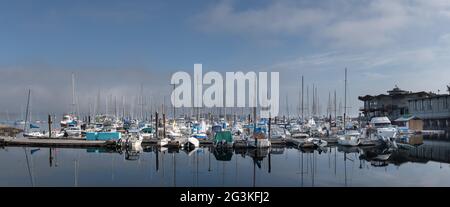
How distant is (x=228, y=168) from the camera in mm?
27344

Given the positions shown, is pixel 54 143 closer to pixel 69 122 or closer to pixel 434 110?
pixel 69 122

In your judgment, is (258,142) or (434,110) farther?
(434,110)

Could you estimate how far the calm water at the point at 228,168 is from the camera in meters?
22.0

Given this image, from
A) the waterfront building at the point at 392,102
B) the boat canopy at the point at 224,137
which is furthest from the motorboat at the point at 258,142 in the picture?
the waterfront building at the point at 392,102

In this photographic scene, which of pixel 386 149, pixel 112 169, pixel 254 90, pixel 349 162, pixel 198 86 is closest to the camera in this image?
pixel 112 169

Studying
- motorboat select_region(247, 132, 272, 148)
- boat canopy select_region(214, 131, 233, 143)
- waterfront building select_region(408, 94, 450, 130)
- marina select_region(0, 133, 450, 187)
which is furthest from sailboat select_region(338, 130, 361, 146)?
waterfront building select_region(408, 94, 450, 130)

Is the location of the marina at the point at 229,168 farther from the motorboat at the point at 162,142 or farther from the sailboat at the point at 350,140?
the motorboat at the point at 162,142

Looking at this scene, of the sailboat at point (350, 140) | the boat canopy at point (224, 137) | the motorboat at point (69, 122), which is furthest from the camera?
the motorboat at point (69, 122)

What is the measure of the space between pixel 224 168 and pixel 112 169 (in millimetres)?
9195

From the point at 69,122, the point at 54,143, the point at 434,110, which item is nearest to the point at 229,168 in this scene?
the point at 54,143

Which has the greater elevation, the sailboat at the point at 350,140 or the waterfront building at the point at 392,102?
the waterfront building at the point at 392,102
